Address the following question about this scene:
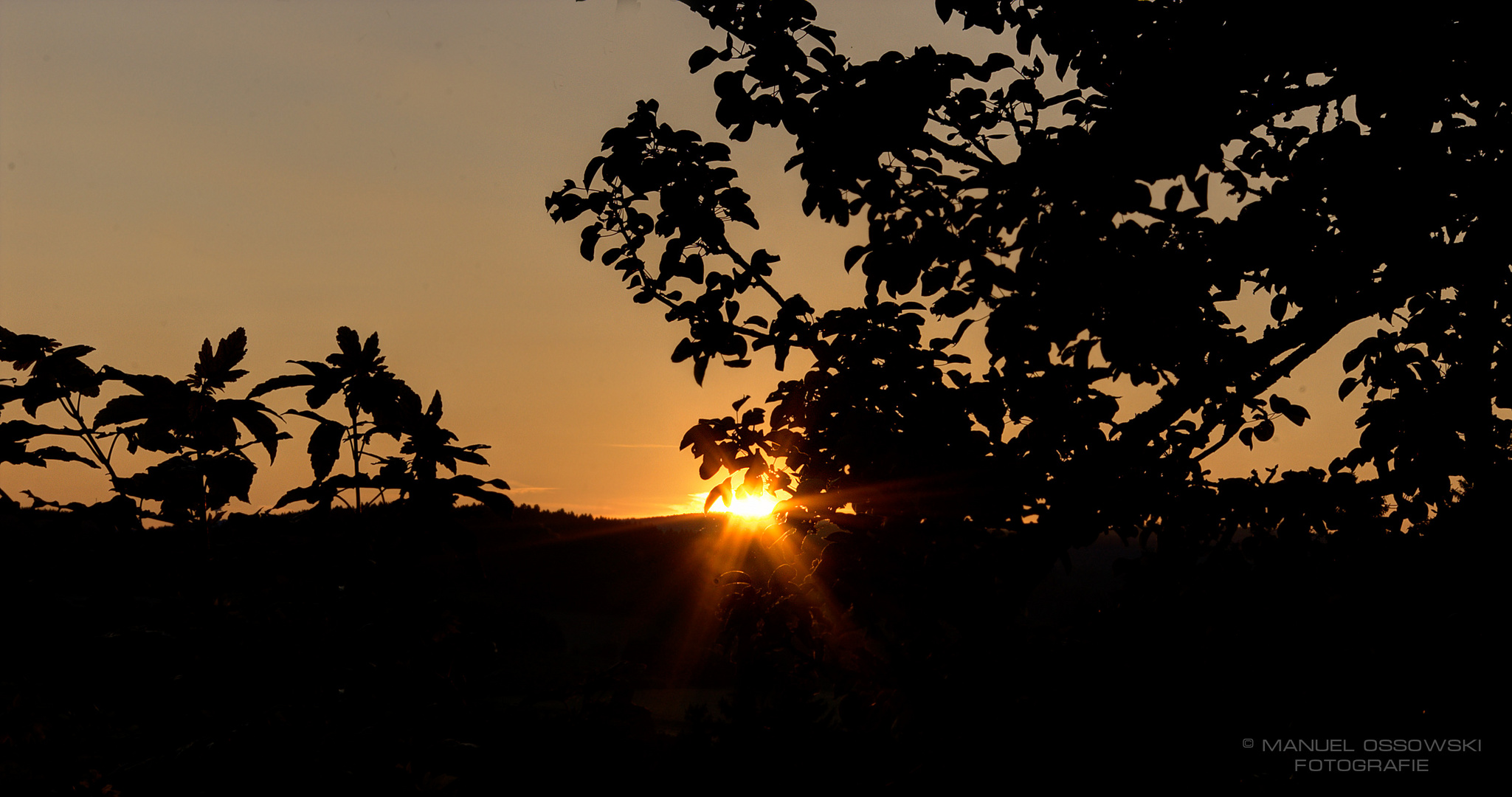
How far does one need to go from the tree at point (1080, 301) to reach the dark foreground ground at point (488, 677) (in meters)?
0.12

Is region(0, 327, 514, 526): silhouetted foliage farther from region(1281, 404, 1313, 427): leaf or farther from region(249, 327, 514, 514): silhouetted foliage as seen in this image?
region(1281, 404, 1313, 427): leaf

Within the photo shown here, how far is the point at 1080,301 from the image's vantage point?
386 centimetres

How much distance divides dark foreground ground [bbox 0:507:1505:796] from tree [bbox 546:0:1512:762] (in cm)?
12

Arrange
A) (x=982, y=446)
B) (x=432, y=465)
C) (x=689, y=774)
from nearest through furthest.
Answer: (x=432, y=465) → (x=982, y=446) → (x=689, y=774)

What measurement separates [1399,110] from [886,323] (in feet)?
7.07

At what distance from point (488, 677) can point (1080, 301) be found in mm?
2669

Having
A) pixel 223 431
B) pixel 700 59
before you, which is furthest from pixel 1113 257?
pixel 223 431

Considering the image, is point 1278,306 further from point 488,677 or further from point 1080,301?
point 488,677

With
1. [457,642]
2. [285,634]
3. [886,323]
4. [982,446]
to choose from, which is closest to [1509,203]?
[982,446]

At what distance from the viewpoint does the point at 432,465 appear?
272cm

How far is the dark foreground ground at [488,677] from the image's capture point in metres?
2.72

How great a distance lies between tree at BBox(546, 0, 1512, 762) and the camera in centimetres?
332

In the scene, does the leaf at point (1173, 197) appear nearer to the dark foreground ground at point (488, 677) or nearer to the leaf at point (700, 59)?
the dark foreground ground at point (488, 677)

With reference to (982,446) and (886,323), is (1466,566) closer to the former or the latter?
(982,446)
